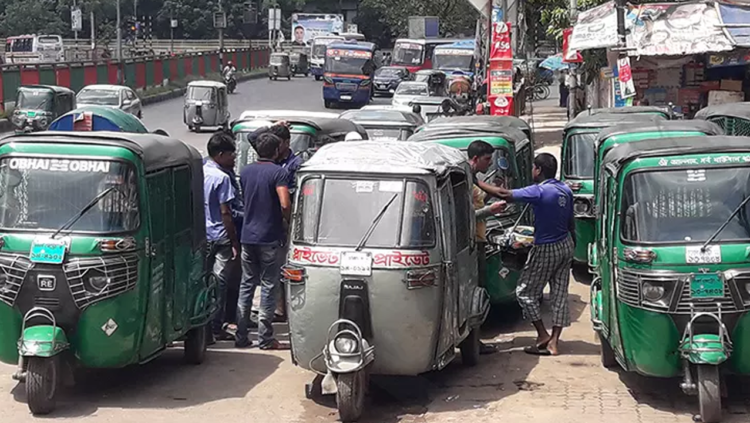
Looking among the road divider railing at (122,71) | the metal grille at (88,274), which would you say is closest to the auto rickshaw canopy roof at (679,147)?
the metal grille at (88,274)

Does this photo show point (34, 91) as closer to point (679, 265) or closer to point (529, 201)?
point (529, 201)

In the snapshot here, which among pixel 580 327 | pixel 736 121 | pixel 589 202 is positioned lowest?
pixel 580 327

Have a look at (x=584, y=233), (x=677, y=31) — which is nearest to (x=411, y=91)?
(x=677, y=31)

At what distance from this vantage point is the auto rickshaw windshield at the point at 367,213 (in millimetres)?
8180

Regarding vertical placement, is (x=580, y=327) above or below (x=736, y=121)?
below

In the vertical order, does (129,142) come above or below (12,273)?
above

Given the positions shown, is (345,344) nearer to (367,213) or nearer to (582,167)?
(367,213)

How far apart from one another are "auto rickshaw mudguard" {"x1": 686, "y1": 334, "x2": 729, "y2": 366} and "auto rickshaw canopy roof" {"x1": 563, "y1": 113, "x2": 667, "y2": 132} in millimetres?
7094

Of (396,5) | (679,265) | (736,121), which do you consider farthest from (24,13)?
(679,265)

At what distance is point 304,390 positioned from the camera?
8.99m

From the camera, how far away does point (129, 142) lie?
28.2ft

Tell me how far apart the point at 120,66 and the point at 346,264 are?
1795 inches

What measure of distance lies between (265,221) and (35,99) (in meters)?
26.3

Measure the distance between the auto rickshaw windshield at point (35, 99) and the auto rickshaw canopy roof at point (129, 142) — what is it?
1022 inches
